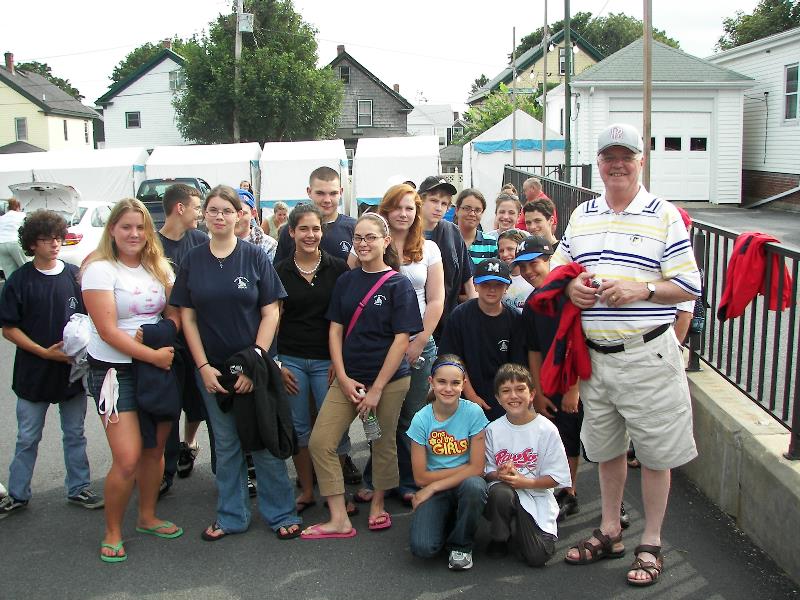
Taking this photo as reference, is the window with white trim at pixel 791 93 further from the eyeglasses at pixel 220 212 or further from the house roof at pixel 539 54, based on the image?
the house roof at pixel 539 54

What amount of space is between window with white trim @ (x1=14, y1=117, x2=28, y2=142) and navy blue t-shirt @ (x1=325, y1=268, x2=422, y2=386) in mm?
54580

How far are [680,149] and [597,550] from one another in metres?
22.8

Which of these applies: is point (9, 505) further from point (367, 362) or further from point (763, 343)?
point (763, 343)

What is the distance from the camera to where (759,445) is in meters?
4.30

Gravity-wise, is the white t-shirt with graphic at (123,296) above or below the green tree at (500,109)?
below

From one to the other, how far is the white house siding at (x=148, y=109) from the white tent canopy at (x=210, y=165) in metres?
26.0

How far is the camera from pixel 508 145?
29.2 meters

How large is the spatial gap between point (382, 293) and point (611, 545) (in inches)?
73.1

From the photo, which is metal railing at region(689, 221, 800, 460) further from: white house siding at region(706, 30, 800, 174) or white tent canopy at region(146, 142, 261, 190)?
white tent canopy at region(146, 142, 261, 190)

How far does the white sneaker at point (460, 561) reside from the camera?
413cm

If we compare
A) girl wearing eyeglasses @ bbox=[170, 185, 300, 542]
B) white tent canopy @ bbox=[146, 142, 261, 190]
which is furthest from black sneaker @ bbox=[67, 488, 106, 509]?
white tent canopy @ bbox=[146, 142, 261, 190]

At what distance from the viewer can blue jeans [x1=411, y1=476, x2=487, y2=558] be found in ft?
13.7

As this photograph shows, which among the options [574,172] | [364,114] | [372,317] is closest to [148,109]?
[364,114]

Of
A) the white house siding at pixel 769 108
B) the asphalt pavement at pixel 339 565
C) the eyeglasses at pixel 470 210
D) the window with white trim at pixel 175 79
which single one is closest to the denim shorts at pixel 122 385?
the asphalt pavement at pixel 339 565
